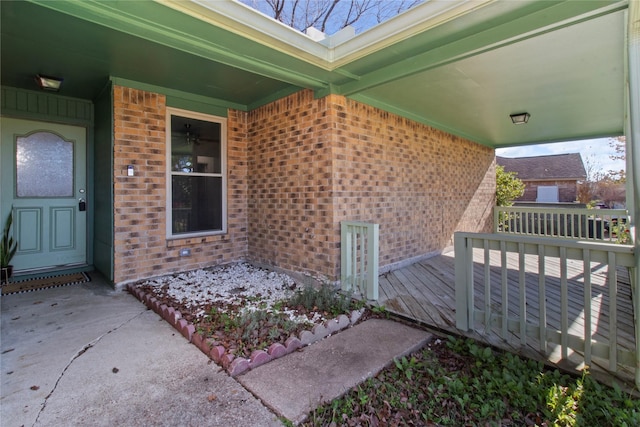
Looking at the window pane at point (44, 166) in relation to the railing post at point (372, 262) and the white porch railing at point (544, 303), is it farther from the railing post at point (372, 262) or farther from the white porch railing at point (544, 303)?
the white porch railing at point (544, 303)

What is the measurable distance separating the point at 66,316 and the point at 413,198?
16.2 ft

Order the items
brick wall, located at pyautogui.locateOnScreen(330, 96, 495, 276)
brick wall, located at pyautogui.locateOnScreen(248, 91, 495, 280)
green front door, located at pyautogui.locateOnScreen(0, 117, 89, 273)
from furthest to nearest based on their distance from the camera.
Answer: green front door, located at pyautogui.locateOnScreen(0, 117, 89, 273) < brick wall, located at pyautogui.locateOnScreen(330, 96, 495, 276) < brick wall, located at pyautogui.locateOnScreen(248, 91, 495, 280)

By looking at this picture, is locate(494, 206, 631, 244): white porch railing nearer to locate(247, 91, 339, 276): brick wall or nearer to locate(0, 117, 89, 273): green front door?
locate(247, 91, 339, 276): brick wall

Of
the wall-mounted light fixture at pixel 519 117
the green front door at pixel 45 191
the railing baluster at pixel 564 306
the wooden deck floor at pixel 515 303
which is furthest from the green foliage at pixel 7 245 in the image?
the wall-mounted light fixture at pixel 519 117

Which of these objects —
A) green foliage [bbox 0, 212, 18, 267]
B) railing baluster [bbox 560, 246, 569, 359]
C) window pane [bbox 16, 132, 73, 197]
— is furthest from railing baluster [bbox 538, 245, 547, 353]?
green foliage [bbox 0, 212, 18, 267]

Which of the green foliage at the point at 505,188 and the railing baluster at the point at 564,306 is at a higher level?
the green foliage at the point at 505,188

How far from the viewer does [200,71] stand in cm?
362

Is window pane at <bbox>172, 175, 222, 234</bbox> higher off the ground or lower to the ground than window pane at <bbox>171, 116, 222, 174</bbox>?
lower

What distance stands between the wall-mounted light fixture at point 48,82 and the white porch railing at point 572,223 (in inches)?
354

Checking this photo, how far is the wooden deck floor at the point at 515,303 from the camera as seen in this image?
233 cm

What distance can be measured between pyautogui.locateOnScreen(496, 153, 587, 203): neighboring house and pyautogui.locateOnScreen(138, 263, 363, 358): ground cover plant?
894 inches

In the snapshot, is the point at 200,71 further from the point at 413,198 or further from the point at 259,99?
the point at 413,198

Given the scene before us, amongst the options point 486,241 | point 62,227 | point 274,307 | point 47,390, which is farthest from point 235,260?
point 486,241

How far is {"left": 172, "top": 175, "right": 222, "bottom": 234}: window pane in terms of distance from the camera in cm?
450
